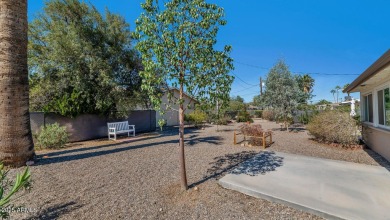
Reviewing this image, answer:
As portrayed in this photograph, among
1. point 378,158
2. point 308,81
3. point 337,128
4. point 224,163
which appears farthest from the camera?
point 308,81

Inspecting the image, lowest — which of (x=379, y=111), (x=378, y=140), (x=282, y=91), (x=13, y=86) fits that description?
(x=378, y=140)

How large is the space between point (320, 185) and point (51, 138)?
32.4 feet

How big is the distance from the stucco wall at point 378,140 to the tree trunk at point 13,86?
11038mm

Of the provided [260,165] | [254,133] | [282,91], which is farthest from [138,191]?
[282,91]

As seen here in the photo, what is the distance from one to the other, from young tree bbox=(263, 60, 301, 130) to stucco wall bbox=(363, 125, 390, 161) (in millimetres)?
4869

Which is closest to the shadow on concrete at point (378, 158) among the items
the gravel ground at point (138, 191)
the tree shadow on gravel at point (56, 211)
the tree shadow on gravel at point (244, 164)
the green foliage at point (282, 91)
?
the gravel ground at point (138, 191)

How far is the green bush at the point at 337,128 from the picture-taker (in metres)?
8.37

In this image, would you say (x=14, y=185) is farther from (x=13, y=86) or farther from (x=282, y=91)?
(x=282, y=91)

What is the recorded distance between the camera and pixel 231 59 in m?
4.03

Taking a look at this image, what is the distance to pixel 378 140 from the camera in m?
7.04

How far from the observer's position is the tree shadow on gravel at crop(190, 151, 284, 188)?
5.10m

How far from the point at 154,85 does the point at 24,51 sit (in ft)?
16.1

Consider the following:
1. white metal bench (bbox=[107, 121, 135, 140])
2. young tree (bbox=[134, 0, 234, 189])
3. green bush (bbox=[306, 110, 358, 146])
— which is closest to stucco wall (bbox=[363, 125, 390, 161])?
green bush (bbox=[306, 110, 358, 146])

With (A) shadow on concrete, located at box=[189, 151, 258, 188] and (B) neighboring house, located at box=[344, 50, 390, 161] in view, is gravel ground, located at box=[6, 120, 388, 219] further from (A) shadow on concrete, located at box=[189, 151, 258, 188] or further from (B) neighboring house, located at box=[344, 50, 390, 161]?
(B) neighboring house, located at box=[344, 50, 390, 161]
